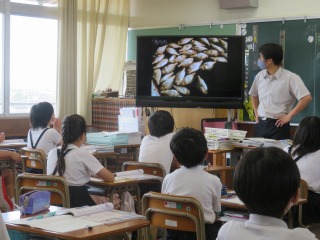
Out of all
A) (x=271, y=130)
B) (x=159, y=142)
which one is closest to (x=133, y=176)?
(x=159, y=142)

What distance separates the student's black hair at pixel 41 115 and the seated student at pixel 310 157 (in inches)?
116

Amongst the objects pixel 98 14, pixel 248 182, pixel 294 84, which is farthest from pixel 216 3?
pixel 248 182

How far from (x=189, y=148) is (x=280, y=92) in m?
2.51

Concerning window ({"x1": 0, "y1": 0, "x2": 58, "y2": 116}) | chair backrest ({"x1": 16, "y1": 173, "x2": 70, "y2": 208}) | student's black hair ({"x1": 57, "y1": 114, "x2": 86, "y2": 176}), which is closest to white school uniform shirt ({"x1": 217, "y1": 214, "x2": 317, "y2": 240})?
chair backrest ({"x1": 16, "y1": 173, "x2": 70, "y2": 208})

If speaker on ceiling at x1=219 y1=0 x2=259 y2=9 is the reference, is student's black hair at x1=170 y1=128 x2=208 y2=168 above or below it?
below

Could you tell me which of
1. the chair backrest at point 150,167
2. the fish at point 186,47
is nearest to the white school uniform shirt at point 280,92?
the fish at point 186,47

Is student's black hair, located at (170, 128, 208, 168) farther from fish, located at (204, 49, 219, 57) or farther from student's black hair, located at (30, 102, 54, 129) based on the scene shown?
fish, located at (204, 49, 219, 57)

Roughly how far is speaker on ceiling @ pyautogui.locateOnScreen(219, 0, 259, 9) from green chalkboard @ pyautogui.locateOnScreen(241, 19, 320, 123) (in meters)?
0.26

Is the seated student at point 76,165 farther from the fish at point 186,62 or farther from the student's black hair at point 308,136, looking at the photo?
the fish at point 186,62

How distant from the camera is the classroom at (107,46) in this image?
7.16 metres

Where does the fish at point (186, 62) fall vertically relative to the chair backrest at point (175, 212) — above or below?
above

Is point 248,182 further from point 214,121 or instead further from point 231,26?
point 231,26

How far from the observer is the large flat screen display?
667 centimetres

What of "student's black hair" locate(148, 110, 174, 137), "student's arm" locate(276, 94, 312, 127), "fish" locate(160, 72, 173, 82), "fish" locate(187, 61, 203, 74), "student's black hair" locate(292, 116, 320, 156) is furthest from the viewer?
"fish" locate(160, 72, 173, 82)
